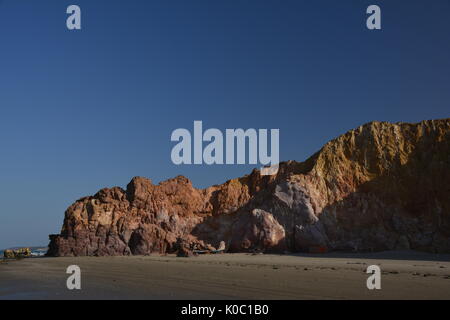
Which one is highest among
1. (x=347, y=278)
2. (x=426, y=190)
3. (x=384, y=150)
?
(x=384, y=150)

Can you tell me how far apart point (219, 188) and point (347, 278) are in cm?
4685

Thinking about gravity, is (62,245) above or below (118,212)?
below

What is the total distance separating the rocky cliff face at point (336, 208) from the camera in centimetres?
3656

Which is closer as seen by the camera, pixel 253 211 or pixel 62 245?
pixel 253 211

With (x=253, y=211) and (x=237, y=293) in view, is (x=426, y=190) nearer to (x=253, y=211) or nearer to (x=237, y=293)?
(x=253, y=211)

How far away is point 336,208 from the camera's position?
39969mm

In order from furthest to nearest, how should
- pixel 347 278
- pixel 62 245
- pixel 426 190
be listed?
pixel 62 245, pixel 426 190, pixel 347 278

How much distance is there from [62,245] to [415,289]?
Result: 40969mm

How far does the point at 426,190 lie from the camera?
3756 cm

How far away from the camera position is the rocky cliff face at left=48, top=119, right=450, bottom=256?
120 ft

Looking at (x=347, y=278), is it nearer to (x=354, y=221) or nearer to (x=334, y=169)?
(x=354, y=221)

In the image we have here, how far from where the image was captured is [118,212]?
4944cm
